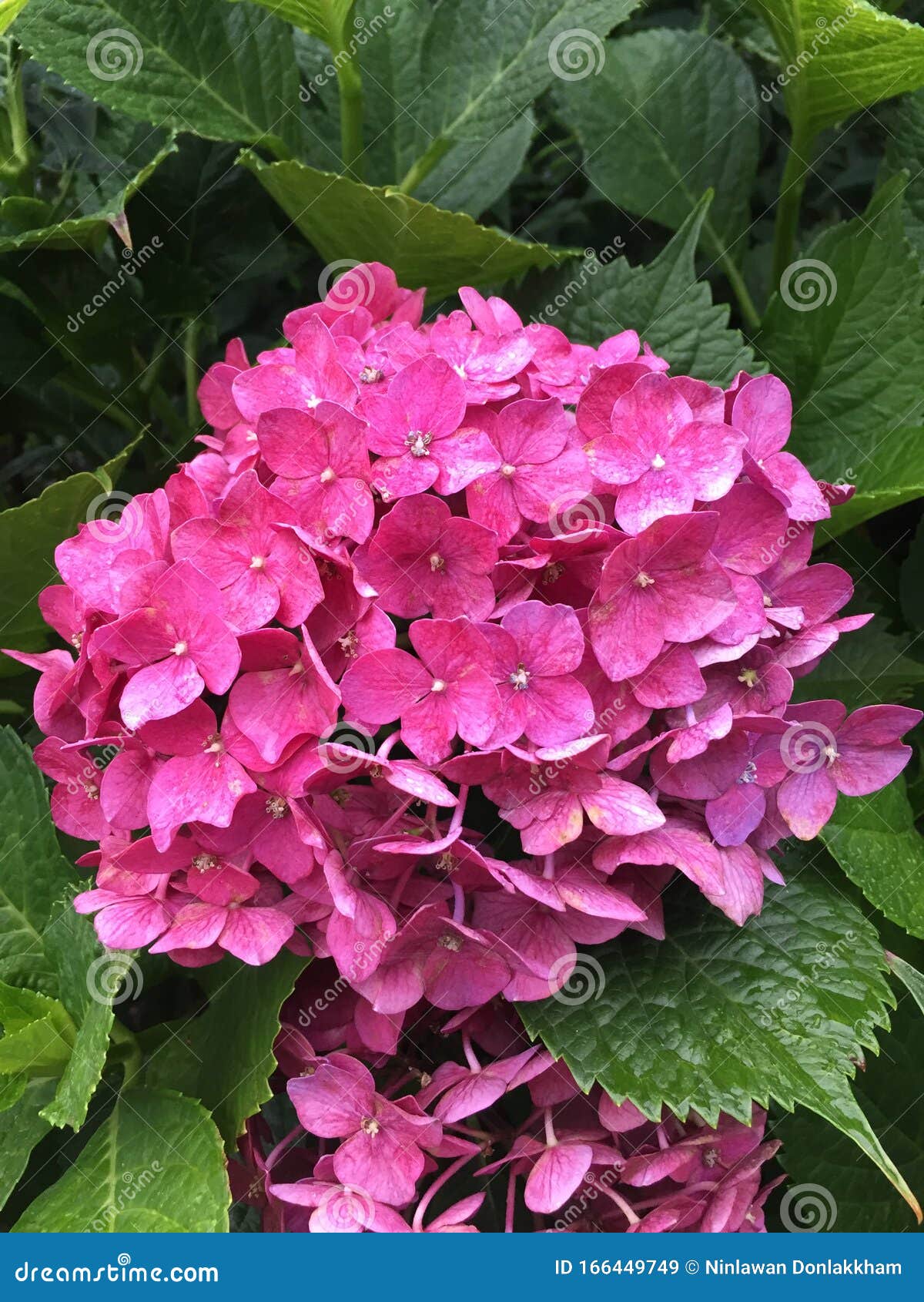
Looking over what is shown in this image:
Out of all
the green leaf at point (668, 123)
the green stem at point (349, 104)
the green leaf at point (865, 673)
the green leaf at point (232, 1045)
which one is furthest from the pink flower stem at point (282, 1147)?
the green leaf at point (668, 123)

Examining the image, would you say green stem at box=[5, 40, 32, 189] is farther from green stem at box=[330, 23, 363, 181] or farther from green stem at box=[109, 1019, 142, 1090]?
green stem at box=[109, 1019, 142, 1090]

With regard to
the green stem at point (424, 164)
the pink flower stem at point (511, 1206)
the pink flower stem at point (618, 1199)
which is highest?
the green stem at point (424, 164)

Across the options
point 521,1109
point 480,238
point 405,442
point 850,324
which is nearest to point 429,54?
point 480,238

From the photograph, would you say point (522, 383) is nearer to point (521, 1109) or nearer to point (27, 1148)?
point (521, 1109)

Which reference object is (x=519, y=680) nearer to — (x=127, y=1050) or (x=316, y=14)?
(x=127, y=1050)

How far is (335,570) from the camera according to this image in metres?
0.67

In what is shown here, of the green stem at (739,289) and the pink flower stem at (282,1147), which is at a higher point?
the green stem at (739,289)

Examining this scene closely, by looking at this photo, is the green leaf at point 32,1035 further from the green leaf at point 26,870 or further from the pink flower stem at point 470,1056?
the pink flower stem at point 470,1056

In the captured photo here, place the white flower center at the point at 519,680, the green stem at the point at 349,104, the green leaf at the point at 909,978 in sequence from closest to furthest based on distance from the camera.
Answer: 1. the white flower center at the point at 519,680
2. the green leaf at the point at 909,978
3. the green stem at the point at 349,104

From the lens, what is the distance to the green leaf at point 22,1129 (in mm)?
799

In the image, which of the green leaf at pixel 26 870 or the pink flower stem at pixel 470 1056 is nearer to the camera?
the pink flower stem at pixel 470 1056

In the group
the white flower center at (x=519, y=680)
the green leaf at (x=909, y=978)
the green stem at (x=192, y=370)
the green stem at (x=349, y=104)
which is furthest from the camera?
the green stem at (x=192, y=370)

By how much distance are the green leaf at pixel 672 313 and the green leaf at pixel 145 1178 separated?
0.65 metres

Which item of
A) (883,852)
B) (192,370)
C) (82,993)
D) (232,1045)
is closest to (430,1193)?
(232,1045)
